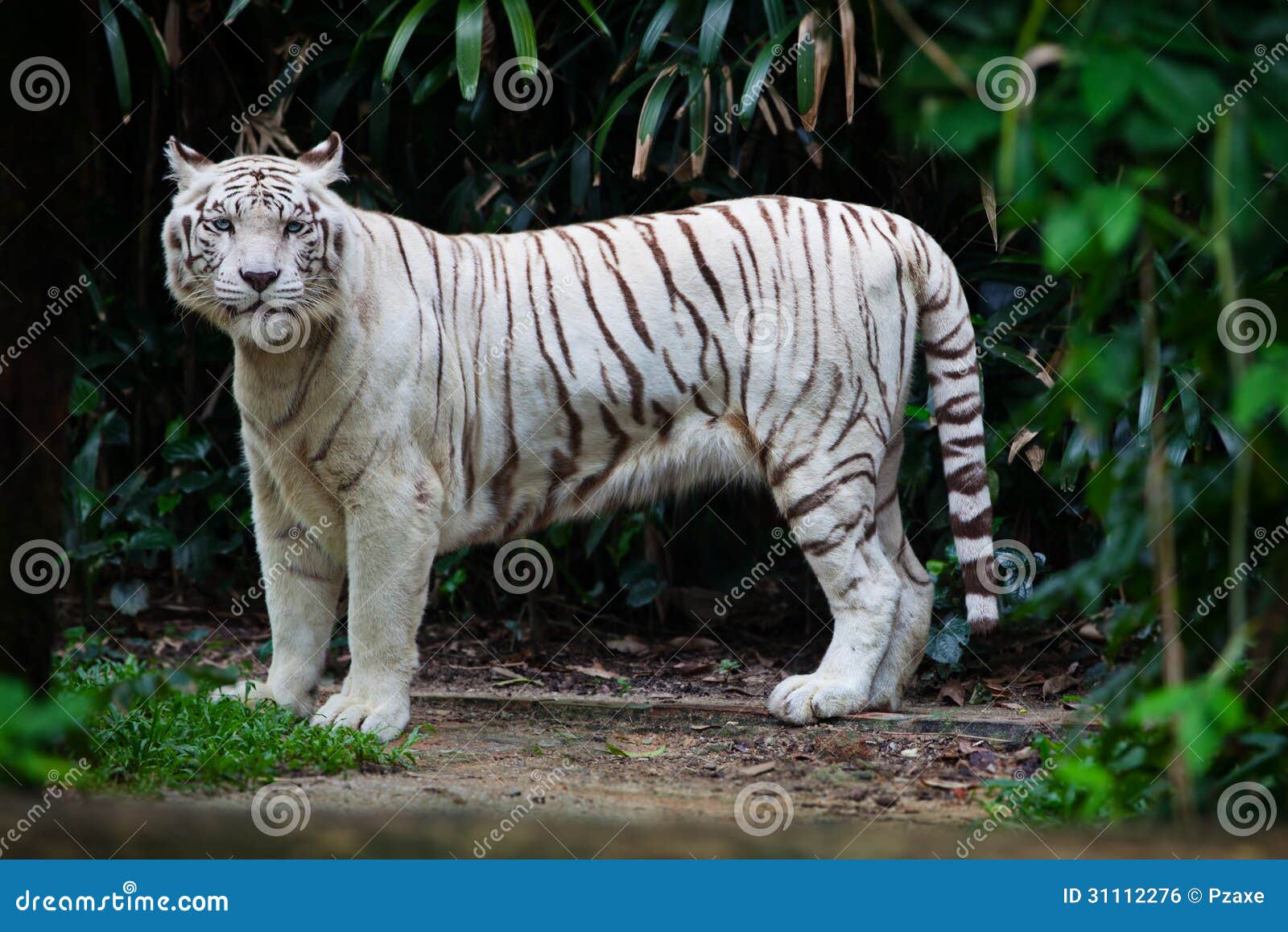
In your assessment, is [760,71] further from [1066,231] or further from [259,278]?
[1066,231]

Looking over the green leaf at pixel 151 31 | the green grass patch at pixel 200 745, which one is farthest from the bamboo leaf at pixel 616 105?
the green grass patch at pixel 200 745

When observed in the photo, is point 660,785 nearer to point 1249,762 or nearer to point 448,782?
point 448,782

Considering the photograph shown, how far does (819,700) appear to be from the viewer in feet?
13.2

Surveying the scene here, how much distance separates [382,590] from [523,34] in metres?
2.05

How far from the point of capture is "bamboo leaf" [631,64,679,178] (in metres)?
4.60

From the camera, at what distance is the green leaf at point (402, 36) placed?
15.6ft

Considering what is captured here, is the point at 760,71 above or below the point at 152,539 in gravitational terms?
above

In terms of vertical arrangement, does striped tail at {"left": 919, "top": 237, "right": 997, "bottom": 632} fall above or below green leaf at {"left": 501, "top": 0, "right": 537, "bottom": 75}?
below

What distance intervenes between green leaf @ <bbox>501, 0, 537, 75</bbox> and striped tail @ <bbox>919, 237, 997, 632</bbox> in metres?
1.48

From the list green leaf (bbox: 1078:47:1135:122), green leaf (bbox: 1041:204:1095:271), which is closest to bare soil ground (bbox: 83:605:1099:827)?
green leaf (bbox: 1041:204:1095:271)

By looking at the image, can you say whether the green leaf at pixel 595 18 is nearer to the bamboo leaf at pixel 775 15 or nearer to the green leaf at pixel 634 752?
the bamboo leaf at pixel 775 15

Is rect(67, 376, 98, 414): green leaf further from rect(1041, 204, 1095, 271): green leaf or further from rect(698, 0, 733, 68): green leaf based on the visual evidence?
rect(1041, 204, 1095, 271): green leaf

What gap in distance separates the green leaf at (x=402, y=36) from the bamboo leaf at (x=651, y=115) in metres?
0.88

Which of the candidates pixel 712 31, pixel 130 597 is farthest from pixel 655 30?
pixel 130 597
